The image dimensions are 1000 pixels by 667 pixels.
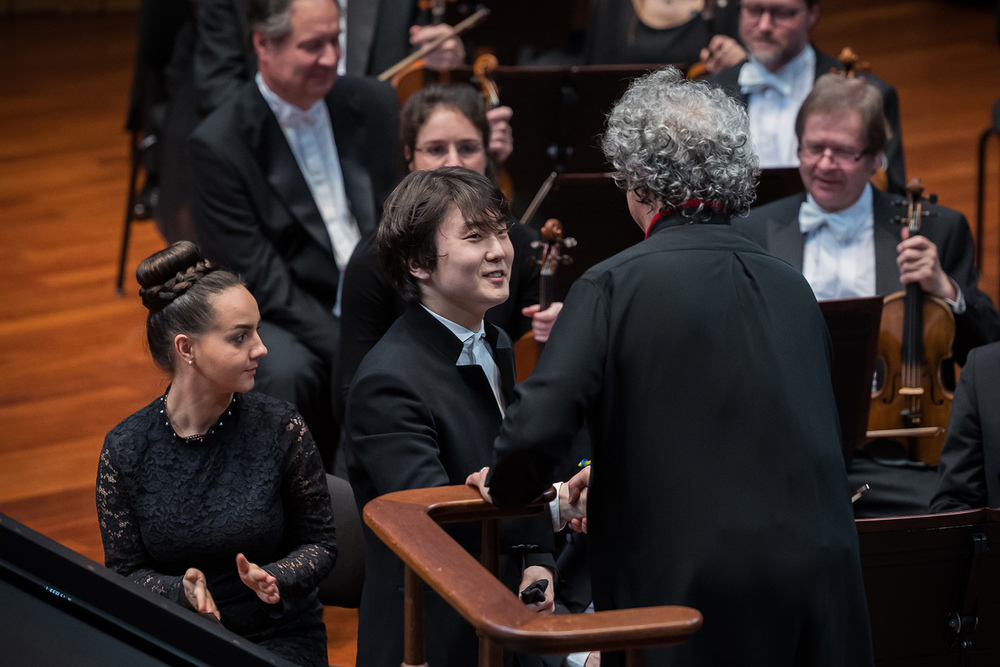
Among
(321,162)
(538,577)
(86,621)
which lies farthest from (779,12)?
(86,621)

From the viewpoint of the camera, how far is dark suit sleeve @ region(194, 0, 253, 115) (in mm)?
3885

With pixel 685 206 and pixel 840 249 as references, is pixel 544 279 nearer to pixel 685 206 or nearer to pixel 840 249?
pixel 840 249

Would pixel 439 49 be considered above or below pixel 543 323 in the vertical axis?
above

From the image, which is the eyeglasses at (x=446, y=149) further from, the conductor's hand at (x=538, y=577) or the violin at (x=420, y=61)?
the conductor's hand at (x=538, y=577)

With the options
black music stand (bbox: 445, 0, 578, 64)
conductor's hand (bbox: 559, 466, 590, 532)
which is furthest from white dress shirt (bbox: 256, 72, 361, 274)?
conductor's hand (bbox: 559, 466, 590, 532)

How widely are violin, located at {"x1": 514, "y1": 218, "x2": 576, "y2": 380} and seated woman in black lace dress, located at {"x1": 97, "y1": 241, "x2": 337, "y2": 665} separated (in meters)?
0.68

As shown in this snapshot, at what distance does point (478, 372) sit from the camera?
170 centimetres

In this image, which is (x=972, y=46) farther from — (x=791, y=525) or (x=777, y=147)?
(x=791, y=525)

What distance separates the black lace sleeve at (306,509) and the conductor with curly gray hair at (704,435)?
2.14ft

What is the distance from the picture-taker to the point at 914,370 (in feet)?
8.64

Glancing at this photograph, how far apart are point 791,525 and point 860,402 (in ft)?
3.58

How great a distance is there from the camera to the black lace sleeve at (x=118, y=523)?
1.87 metres

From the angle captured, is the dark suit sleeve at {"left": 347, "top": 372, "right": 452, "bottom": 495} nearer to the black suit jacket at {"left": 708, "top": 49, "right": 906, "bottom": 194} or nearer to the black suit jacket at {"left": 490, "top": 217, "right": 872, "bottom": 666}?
the black suit jacket at {"left": 490, "top": 217, "right": 872, "bottom": 666}

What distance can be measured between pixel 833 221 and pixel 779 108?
767 millimetres
